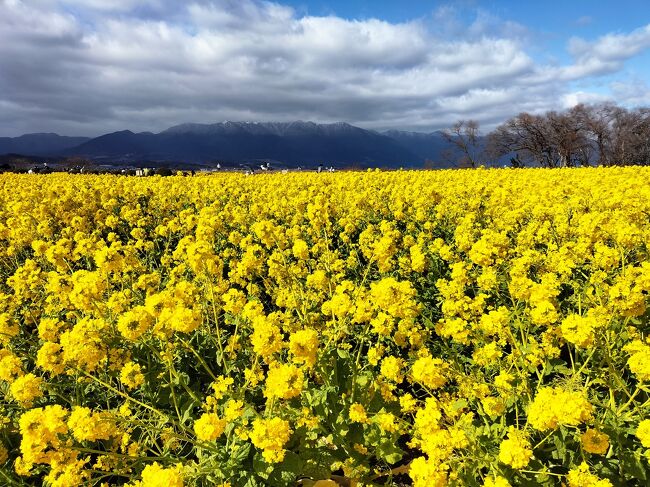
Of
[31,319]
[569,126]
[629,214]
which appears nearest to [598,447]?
[629,214]

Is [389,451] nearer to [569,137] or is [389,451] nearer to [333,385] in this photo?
[333,385]

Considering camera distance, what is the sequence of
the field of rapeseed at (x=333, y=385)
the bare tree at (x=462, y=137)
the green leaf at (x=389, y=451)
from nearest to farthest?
the field of rapeseed at (x=333, y=385) → the green leaf at (x=389, y=451) → the bare tree at (x=462, y=137)

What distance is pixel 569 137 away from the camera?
57438 mm

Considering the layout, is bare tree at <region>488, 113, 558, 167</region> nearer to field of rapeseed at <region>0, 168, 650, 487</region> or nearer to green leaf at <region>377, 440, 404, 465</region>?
field of rapeseed at <region>0, 168, 650, 487</region>

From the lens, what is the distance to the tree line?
189 feet

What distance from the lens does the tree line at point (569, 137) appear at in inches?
2270

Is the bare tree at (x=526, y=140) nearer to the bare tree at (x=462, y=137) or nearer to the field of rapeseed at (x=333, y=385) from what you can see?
the bare tree at (x=462, y=137)

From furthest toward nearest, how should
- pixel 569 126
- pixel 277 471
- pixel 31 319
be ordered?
1. pixel 569 126
2. pixel 31 319
3. pixel 277 471

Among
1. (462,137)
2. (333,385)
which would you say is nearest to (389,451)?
(333,385)

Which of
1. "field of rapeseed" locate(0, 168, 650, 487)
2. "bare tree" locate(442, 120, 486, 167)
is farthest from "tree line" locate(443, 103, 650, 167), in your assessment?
"field of rapeseed" locate(0, 168, 650, 487)

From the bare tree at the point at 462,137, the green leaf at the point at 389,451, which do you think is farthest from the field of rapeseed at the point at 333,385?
the bare tree at the point at 462,137

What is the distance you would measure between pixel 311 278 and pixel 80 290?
2330 mm

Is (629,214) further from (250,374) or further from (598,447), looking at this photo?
(250,374)

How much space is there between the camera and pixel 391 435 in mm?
2990
